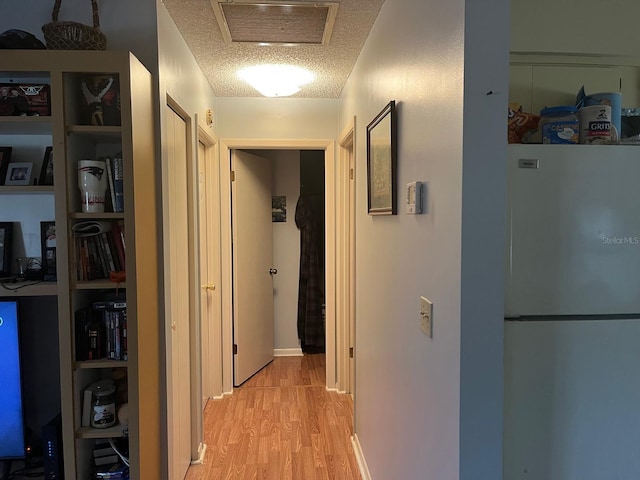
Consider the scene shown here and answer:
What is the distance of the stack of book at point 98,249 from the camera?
1.49m

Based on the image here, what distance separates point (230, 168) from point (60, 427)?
7.05 ft

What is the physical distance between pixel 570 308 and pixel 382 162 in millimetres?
919

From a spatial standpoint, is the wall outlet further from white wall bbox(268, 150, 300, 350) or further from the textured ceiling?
white wall bbox(268, 150, 300, 350)

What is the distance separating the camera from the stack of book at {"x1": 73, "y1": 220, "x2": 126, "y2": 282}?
1.49m

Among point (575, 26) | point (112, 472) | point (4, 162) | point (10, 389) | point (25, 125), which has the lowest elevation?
point (112, 472)

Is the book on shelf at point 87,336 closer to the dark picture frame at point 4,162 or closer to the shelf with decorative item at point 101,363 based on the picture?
the shelf with decorative item at point 101,363

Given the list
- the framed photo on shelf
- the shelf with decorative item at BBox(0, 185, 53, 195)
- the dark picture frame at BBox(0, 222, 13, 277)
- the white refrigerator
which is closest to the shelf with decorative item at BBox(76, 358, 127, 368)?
the dark picture frame at BBox(0, 222, 13, 277)

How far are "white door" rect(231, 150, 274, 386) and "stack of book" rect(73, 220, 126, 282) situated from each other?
68.2 inches

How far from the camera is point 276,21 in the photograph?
74.4 inches

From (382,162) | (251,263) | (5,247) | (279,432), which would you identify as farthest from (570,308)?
(251,263)

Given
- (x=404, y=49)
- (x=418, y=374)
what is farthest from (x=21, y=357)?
(x=404, y=49)

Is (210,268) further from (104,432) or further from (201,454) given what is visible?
(104,432)

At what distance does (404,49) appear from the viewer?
4.76 ft

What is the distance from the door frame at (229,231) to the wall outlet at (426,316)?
1.98 metres
